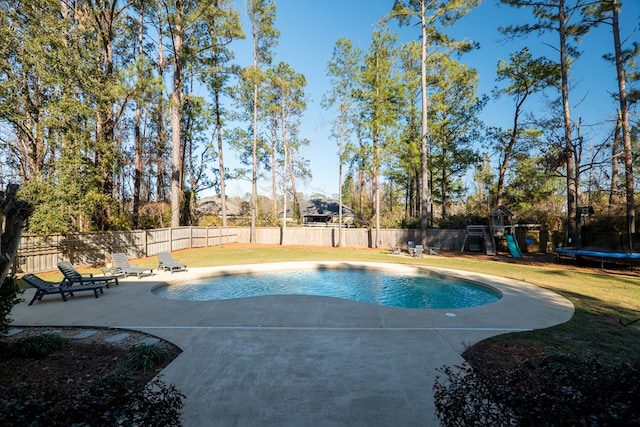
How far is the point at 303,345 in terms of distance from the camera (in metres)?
4.62

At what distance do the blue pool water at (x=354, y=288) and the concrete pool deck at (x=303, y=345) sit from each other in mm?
1233

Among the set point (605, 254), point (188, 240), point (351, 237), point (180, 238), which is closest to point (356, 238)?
point (351, 237)

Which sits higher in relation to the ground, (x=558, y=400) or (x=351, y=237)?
(x=558, y=400)

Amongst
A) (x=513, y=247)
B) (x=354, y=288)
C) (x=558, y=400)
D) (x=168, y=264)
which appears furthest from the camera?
(x=513, y=247)

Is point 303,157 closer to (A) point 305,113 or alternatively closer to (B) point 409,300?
(A) point 305,113

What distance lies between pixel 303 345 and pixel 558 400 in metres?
3.48

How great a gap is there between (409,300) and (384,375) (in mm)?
5681

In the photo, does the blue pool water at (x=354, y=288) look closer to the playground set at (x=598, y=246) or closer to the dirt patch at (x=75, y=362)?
the dirt patch at (x=75, y=362)

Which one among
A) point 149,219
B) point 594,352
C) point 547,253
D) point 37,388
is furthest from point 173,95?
point 547,253

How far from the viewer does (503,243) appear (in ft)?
64.1

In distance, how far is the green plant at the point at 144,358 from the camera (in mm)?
3934

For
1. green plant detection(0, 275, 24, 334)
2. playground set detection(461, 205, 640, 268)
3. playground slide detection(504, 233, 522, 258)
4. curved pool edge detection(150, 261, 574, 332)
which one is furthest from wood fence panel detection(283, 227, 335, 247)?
green plant detection(0, 275, 24, 334)

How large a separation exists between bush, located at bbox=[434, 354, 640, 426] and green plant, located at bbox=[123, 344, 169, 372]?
375 cm

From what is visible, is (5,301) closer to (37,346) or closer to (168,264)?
(37,346)
